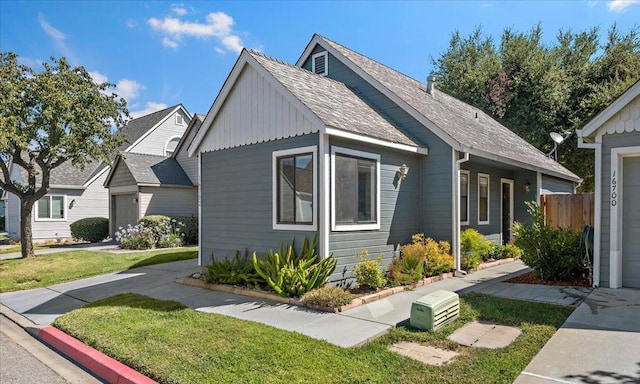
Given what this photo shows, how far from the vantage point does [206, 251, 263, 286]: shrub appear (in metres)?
8.01

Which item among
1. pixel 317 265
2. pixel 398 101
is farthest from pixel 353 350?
pixel 398 101

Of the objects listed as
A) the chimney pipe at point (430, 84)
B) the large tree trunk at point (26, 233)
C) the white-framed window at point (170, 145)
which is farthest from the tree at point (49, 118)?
the chimney pipe at point (430, 84)

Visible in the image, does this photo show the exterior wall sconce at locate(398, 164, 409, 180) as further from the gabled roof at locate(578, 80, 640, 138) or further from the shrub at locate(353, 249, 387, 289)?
the gabled roof at locate(578, 80, 640, 138)

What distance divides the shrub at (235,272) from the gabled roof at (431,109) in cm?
544

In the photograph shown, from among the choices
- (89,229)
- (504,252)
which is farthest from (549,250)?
(89,229)

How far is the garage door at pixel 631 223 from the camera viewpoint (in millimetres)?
7234

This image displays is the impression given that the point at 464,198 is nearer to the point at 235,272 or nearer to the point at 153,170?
the point at 235,272

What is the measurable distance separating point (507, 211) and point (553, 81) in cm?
1300

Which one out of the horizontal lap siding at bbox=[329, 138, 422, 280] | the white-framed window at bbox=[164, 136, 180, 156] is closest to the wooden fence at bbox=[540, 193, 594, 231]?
the horizontal lap siding at bbox=[329, 138, 422, 280]

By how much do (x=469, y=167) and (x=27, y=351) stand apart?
10.7 meters

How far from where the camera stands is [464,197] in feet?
37.2

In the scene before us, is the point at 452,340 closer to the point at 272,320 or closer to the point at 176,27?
the point at 272,320

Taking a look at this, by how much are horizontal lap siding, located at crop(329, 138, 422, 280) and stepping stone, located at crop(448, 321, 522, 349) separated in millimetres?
2859

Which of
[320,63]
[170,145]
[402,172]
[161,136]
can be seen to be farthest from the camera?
[170,145]
